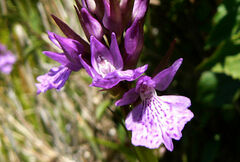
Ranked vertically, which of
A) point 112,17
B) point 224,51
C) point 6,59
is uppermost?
point 112,17

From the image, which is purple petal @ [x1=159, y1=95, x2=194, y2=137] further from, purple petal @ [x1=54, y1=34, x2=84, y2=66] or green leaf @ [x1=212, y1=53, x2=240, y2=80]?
green leaf @ [x1=212, y1=53, x2=240, y2=80]

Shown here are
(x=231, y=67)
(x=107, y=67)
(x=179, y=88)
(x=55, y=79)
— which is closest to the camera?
(x=107, y=67)

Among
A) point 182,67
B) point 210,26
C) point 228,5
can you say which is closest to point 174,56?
point 182,67

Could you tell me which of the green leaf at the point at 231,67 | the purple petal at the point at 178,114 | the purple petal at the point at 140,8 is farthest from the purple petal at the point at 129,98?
the green leaf at the point at 231,67

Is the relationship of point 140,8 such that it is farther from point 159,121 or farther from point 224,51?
point 224,51

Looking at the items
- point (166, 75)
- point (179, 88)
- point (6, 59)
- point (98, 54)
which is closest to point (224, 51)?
point (179, 88)

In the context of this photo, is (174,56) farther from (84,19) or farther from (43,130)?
(43,130)

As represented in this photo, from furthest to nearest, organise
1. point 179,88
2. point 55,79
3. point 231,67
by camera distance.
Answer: point 179,88, point 231,67, point 55,79
